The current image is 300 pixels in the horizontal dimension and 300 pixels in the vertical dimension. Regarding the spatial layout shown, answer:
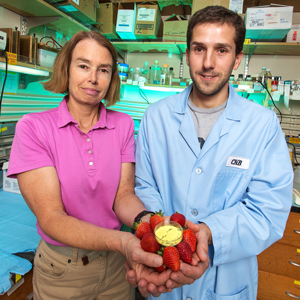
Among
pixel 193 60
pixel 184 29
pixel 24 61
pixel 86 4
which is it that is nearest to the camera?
pixel 193 60

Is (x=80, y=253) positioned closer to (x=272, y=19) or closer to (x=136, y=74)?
(x=136, y=74)

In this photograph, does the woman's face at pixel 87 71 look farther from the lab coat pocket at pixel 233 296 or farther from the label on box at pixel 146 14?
the label on box at pixel 146 14

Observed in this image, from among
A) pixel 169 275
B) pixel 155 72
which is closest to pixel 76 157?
pixel 169 275

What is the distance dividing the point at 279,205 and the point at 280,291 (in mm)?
1699

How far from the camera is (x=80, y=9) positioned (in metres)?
2.57

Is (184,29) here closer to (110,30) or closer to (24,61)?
(110,30)

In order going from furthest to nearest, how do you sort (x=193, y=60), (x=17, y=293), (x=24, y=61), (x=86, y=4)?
(x=86, y=4), (x=24, y=61), (x=17, y=293), (x=193, y=60)

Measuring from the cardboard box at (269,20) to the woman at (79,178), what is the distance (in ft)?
6.79

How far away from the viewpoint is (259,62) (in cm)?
312

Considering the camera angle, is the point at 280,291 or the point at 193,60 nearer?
the point at 193,60

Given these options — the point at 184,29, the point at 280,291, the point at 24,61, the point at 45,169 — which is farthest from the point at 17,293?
the point at 184,29

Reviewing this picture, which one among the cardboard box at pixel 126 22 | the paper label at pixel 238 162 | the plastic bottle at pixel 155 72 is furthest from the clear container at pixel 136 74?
the paper label at pixel 238 162

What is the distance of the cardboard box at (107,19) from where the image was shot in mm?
3127

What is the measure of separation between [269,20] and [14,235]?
325 cm
